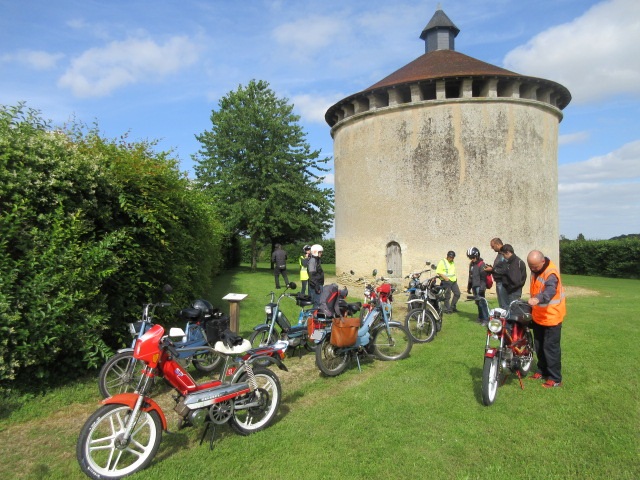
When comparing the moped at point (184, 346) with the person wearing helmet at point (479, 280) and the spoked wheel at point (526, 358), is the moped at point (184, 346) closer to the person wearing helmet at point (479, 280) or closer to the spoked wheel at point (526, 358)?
the spoked wheel at point (526, 358)

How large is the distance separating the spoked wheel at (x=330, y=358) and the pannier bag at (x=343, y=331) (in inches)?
5.2

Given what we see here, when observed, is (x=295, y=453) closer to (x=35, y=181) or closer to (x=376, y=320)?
(x=376, y=320)

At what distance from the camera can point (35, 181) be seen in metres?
4.86

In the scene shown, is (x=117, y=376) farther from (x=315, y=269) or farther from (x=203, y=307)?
(x=315, y=269)

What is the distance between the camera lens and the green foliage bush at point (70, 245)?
4.63 m

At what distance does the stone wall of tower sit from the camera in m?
14.0

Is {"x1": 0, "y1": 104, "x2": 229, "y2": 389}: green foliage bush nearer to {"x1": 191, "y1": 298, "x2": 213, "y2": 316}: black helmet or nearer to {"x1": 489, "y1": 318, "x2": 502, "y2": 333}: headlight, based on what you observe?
{"x1": 191, "y1": 298, "x2": 213, "y2": 316}: black helmet

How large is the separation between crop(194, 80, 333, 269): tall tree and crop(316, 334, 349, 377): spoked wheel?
1807cm

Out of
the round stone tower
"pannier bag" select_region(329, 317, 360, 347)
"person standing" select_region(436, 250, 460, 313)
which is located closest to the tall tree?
the round stone tower

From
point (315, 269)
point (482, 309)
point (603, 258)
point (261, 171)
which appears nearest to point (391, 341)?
point (315, 269)

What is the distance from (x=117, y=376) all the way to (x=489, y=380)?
13.9 ft

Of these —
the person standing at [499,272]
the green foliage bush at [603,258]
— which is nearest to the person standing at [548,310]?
the person standing at [499,272]

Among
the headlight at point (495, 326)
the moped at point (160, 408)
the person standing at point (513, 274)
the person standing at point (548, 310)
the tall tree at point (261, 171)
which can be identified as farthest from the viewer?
the tall tree at point (261, 171)

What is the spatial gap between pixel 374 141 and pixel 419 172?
7.04 feet
